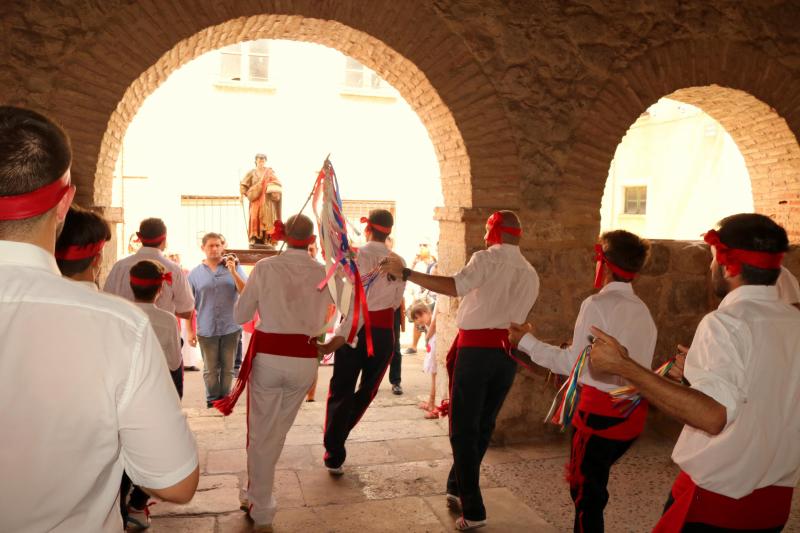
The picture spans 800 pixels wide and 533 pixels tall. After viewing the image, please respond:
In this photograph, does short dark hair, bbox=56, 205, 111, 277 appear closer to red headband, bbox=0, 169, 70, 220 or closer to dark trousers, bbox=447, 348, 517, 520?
red headband, bbox=0, 169, 70, 220

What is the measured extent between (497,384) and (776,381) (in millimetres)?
2068

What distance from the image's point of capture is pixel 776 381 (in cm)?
227

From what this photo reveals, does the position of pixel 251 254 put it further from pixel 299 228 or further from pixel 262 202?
pixel 299 228

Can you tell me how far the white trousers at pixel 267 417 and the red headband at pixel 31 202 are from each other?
274cm

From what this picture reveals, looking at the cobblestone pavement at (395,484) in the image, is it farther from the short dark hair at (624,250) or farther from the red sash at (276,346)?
the short dark hair at (624,250)

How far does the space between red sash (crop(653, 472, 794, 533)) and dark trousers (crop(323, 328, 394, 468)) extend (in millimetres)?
2903

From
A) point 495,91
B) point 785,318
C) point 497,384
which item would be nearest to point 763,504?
point 785,318

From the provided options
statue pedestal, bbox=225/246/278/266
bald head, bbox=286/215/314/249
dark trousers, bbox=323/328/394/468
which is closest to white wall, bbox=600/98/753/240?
statue pedestal, bbox=225/246/278/266

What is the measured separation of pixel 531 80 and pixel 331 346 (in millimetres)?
2977

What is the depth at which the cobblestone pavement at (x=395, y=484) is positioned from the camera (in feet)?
13.8

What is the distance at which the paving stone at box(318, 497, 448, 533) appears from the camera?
4102mm

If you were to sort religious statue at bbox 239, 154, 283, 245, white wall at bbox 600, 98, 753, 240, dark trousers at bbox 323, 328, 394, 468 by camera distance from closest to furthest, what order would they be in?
dark trousers at bbox 323, 328, 394, 468 < religious statue at bbox 239, 154, 283, 245 < white wall at bbox 600, 98, 753, 240

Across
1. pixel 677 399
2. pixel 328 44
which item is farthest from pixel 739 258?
pixel 328 44

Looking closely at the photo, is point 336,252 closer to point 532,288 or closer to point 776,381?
point 532,288
